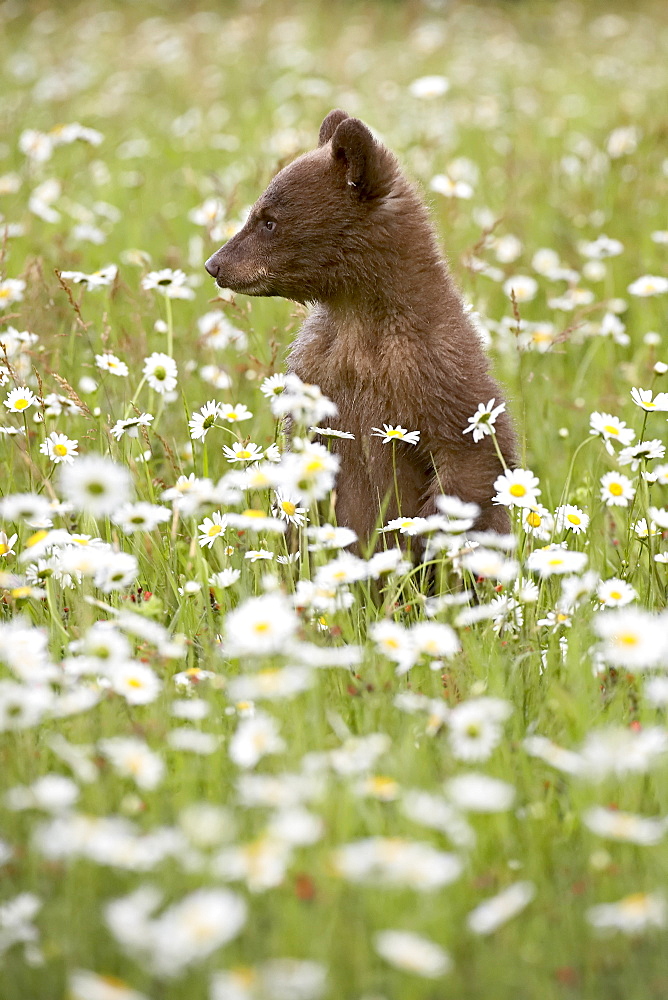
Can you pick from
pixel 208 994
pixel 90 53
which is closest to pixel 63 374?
pixel 208 994

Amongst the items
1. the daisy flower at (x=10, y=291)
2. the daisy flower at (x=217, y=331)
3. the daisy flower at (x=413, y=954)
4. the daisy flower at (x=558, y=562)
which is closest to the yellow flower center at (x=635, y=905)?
the daisy flower at (x=413, y=954)

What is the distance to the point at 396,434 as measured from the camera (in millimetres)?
3184

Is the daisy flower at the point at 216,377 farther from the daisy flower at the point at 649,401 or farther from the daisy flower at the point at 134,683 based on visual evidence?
the daisy flower at the point at 134,683

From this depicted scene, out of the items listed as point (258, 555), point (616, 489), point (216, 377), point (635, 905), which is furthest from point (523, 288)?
point (635, 905)

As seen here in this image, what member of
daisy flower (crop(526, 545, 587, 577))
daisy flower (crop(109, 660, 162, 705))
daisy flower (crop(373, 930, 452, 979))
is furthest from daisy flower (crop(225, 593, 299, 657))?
daisy flower (crop(526, 545, 587, 577))

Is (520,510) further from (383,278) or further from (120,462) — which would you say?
(120,462)

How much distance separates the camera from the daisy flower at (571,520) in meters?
3.26

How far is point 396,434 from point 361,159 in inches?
34.0

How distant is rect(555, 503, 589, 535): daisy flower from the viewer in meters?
3.26

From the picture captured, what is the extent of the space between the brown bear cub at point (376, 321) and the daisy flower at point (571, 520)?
21 centimetres

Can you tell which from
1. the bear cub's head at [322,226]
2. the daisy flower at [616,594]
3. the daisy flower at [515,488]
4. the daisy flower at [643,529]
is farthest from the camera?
the bear cub's head at [322,226]

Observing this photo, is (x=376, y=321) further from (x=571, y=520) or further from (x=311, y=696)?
(x=311, y=696)

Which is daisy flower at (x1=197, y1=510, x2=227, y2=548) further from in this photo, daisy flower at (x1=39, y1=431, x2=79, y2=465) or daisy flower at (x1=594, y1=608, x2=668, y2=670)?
daisy flower at (x1=594, y1=608, x2=668, y2=670)

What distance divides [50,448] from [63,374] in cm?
138
